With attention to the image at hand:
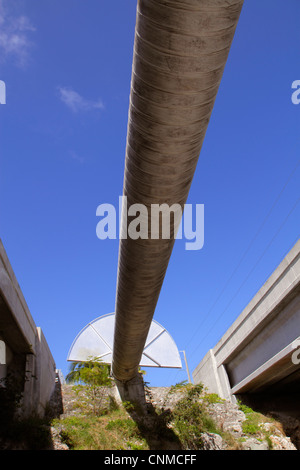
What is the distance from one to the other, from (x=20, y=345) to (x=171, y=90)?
10501 mm

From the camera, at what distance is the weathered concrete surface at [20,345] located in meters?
9.31

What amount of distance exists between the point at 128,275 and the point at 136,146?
118 inches

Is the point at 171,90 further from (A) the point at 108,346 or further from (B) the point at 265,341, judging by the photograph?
(A) the point at 108,346

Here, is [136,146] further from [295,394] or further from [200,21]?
[295,394]

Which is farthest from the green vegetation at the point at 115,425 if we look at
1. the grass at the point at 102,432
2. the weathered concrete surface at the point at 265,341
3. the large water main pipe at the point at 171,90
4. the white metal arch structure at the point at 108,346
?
the large water main pipe at the point at 171,90

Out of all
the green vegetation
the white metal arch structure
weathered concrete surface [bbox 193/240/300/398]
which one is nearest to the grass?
the green vegetation

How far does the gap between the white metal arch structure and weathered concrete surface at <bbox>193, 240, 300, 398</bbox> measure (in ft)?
9.54

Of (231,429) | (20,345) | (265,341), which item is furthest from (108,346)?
(265,341)

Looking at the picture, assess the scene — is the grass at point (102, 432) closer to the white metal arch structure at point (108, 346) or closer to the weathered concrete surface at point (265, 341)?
the white metal arch structure at point (108, 346)

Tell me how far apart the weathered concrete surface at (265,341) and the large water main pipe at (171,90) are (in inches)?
351

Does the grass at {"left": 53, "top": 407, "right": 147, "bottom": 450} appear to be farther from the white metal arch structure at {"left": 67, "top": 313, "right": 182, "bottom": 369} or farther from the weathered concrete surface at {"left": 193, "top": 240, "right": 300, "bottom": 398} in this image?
the weathered concrete surface at {"left": 193, "top": 240, "right": 300, "bottom": 398}

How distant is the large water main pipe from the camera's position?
9.66 feet
